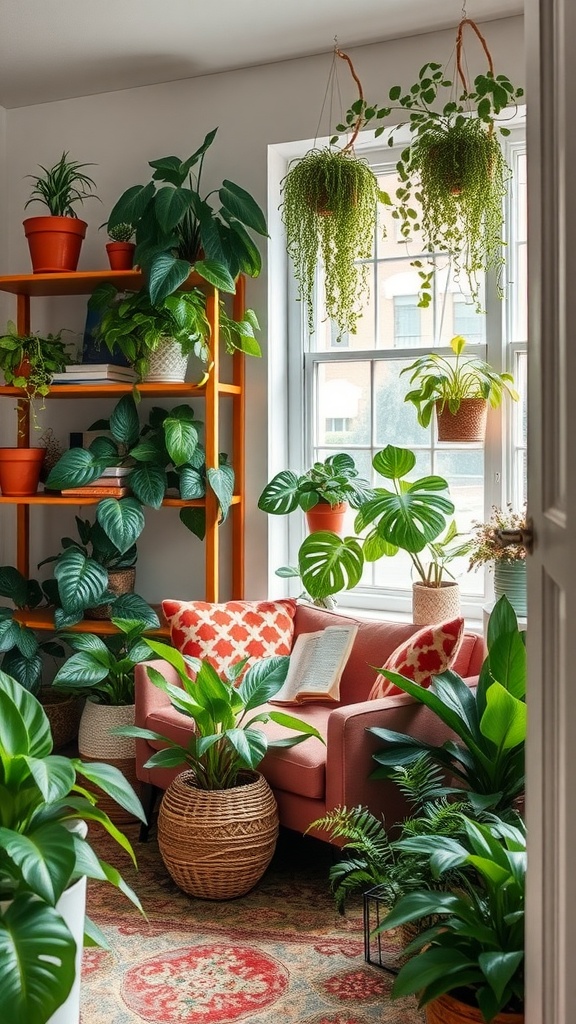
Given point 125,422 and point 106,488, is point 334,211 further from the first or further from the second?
point 106,488

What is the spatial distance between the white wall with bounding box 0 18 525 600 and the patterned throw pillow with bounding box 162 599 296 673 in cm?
→ 47

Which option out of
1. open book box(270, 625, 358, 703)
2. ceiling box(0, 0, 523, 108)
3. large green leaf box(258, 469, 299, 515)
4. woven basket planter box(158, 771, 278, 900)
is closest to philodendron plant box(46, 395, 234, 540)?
large green leaf box(258, 469, 299, 515)

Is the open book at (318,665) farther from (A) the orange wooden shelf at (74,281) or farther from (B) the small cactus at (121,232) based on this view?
(B) the small cactus at (121,232)

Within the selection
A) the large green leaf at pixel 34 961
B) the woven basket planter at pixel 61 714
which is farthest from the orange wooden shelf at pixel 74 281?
the large green leaf at pixel 34 961

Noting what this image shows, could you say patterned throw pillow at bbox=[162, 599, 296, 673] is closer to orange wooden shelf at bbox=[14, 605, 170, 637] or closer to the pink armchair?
the pink armchair

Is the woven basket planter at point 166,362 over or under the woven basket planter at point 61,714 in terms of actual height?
over

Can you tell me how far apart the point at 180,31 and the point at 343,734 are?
8.20ft

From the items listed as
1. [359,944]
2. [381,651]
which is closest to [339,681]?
[381,651]

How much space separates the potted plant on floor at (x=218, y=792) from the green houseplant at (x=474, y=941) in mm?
763

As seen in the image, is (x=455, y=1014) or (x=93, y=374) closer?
(x=455, y=1014)

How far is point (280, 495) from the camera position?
3496 millimetres

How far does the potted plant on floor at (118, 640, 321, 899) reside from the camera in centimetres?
262

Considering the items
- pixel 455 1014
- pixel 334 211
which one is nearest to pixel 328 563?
pixel 334 211

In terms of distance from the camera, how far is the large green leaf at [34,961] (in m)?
1.53
